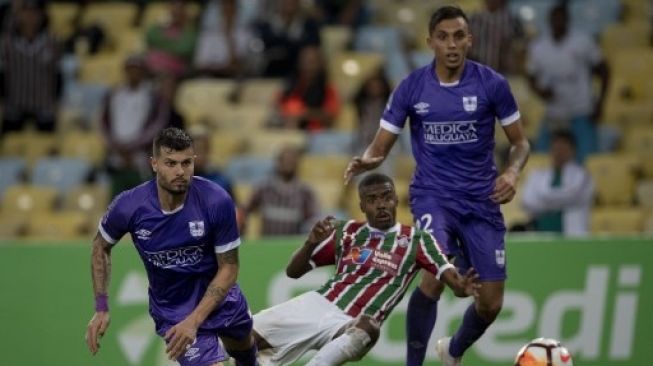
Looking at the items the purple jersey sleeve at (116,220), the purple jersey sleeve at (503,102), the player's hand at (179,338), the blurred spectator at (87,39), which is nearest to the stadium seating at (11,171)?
the blurred spectator at (87,39)

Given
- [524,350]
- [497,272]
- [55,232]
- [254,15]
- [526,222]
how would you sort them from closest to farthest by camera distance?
[524,350]
[497,272]
[526,222]
[55,232]
[254,15]

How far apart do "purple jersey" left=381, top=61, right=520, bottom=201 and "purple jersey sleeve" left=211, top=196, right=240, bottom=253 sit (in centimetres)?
142

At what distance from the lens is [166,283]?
10453mm

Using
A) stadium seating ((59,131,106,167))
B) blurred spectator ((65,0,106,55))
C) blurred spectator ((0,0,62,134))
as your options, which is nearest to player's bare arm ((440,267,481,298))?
stadium seating ((59,131,106,167))

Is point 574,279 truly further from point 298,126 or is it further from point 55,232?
point 55,232

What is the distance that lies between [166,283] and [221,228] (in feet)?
1.67

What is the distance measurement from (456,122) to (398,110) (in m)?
0.40

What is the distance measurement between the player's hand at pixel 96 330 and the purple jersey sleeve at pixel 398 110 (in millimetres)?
2253

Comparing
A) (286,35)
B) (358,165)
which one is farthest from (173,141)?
(286,35)

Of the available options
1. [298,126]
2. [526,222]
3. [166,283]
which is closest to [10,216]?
[298,126]

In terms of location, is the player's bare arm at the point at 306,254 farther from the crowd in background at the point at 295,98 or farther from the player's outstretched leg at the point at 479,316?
Answer: the crowd in background at the point at 295,98

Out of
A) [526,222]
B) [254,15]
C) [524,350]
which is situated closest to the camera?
[524,350]

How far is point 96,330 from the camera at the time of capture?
396 inches

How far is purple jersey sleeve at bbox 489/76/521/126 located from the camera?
1100 cm
